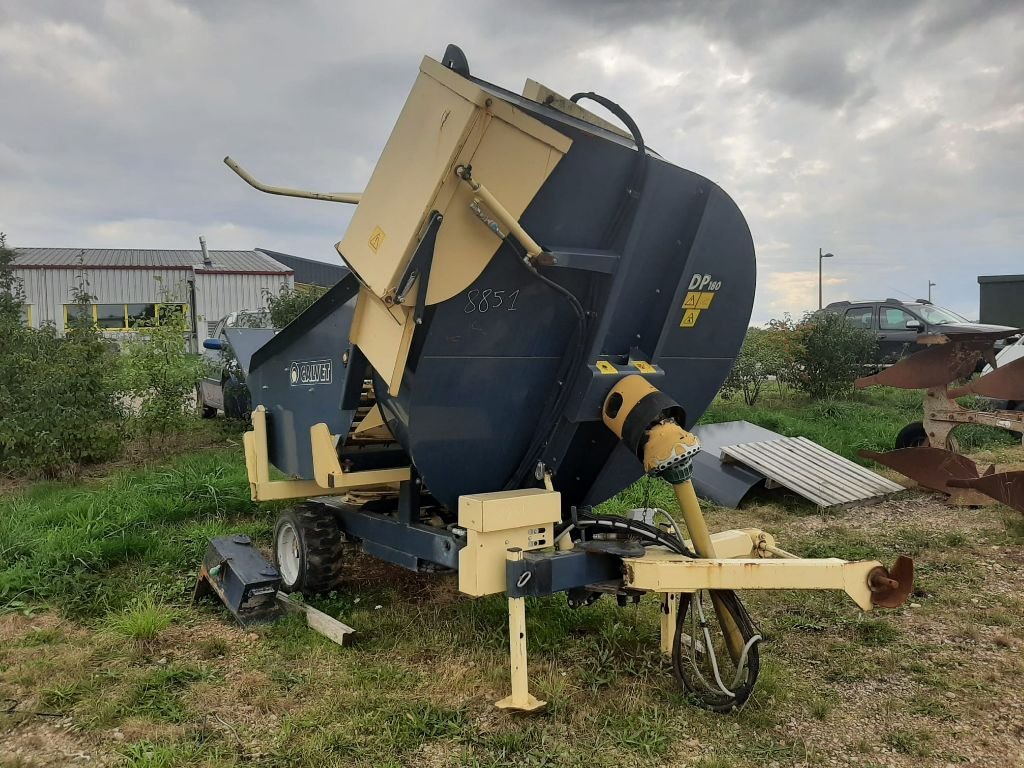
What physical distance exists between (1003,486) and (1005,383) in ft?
3.57

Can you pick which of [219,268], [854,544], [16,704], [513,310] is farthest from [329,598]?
[219,268]

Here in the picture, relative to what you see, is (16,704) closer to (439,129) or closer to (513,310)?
(513,310)

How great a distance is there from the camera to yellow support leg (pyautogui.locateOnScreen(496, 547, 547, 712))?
3176mm

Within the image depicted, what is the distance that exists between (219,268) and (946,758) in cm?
2682

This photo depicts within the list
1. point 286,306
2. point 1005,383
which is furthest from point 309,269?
point 1005,383

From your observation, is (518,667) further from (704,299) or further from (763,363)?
(763,363)

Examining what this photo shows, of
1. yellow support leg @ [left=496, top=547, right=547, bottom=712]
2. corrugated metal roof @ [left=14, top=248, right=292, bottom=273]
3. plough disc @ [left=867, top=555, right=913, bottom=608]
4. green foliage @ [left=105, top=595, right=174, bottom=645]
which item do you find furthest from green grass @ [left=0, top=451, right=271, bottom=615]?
corrugated metal roof @ [left=14, top=248, right=292, bottom=273]

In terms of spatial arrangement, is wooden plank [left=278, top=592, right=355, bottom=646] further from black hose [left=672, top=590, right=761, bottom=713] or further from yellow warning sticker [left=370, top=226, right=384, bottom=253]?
yellow warning sticker [left=370, top=226, right=384, bottom=253]

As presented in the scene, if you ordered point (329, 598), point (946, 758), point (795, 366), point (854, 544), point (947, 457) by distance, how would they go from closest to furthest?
1. point (946, 758)
2. point (329, 598)
3. point (854, 544)
4. point (947, 457)
5. point (795, 366)

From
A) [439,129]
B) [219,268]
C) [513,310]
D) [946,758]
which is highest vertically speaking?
[219,268]

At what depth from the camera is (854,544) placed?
5.77 meters

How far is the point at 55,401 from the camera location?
23.8 feet

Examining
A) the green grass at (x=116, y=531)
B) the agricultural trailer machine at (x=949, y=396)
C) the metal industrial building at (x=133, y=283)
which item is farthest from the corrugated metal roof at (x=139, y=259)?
the agricultural trailer machine at (x=949, y=396)

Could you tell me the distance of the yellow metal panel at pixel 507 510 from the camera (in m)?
3.30
